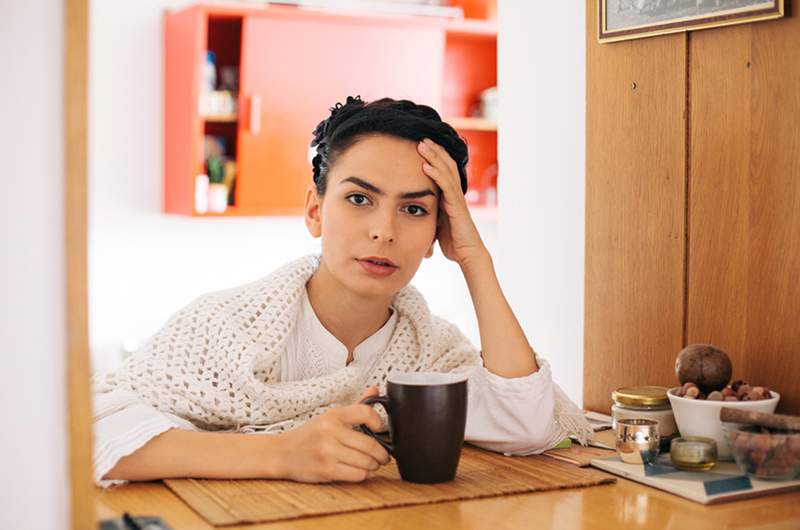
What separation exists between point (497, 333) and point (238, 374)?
1.16ft

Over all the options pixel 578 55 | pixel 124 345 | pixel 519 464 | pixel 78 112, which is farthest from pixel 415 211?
pixel 124 345

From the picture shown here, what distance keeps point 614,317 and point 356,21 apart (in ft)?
7.32

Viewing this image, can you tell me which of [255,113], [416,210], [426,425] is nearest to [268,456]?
[426,425]

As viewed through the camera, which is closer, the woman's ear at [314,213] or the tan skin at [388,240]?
the tan skin at [388,240]

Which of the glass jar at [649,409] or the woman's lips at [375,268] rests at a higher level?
the woman's lips at [375,268]

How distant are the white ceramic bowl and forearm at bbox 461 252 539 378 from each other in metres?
0.21

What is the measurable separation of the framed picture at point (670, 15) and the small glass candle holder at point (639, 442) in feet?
1.83

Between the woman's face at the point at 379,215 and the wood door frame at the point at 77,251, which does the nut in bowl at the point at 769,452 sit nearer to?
the woman's face at the point at 379,215

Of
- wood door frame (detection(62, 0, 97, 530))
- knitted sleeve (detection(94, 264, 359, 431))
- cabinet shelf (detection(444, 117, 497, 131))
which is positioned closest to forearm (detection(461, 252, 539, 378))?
knitted sleeve (detection(94, 264, 359, 431))

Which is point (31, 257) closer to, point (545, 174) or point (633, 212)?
point (633, 212)

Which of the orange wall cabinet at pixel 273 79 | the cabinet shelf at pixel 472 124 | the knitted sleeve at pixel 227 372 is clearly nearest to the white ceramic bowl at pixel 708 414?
the knitted sleeve at pixel 227 372

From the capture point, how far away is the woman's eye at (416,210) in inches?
56.1

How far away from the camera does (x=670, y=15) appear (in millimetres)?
1487

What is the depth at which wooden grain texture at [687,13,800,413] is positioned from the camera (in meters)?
1.34
